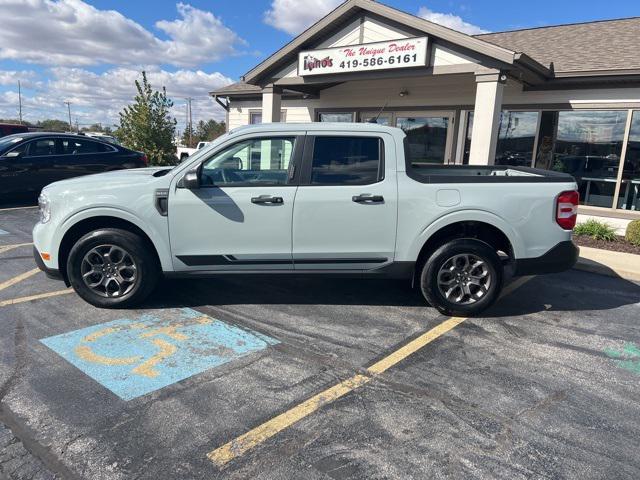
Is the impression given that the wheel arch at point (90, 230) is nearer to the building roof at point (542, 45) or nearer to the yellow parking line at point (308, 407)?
the yellow parking line at point (308, 407)

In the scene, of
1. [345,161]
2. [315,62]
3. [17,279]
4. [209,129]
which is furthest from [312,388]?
[209,129]

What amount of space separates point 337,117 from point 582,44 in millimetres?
6259

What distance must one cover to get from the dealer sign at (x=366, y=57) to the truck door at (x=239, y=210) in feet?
18.2

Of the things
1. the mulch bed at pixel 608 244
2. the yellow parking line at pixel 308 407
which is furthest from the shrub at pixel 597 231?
the yellow parking line at pixel 308 407

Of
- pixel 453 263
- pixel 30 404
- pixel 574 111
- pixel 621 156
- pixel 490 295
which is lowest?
pixel 30 404

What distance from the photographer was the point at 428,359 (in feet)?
12.6

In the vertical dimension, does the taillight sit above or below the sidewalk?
above

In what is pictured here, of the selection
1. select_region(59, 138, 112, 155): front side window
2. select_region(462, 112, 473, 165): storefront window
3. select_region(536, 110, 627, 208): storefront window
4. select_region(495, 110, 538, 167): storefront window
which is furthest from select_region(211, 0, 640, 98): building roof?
select_region(59, 138, 112, 155): front side window

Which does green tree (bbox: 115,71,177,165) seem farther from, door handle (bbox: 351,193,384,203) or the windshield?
door handle (bbox: 351,193,384,203)

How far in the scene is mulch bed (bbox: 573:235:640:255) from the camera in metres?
7.77

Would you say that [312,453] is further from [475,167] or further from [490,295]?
[475,167]

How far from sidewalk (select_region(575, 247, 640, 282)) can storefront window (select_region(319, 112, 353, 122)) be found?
785cm

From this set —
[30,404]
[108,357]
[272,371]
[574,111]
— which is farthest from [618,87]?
[30,404]

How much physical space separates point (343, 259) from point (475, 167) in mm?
2460
